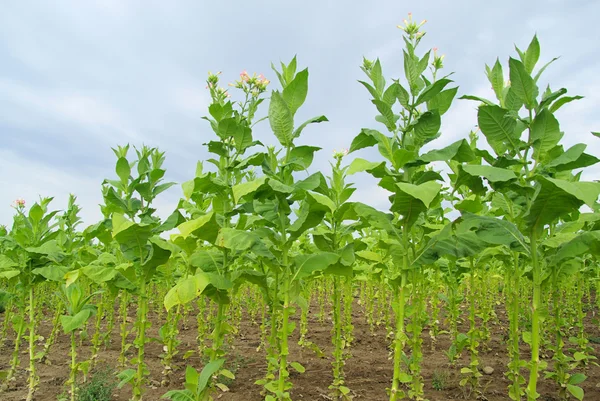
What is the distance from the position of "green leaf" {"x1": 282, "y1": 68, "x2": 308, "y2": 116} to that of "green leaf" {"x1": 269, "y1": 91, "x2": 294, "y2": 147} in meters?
0.09

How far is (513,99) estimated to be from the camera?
3.66m

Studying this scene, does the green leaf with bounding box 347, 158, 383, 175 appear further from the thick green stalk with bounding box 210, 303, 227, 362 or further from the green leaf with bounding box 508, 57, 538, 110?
the thick green stalk with bounding box 210, 303, 227, 362

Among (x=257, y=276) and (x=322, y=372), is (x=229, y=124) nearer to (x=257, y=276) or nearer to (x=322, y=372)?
(x=257, y=276)

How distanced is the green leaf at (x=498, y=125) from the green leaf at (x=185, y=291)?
2.65 m

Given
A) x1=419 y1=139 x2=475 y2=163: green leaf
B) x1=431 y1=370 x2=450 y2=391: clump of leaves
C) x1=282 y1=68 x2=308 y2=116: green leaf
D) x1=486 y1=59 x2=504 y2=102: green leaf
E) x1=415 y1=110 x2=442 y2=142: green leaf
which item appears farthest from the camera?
x1=431 y1=370 x2=450 y2=391: clump of leaves

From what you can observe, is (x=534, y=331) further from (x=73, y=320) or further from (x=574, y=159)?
(x=73, y=320)

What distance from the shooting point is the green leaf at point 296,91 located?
145 inches

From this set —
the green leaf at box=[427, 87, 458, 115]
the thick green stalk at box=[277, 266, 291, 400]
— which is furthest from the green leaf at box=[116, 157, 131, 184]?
the green leaf at box=[427, 87, 458, 115]

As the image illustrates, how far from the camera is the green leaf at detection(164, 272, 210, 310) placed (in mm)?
2990

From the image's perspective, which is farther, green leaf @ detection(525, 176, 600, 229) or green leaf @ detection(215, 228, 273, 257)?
green leaf @ detection(215, 228, 273, 257)

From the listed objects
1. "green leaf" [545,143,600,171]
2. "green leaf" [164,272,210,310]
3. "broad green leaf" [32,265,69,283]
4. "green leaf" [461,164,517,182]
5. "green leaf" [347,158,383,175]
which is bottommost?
"green leaf" [164,272,210,310]

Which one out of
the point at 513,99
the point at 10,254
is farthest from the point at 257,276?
the point at 10,254

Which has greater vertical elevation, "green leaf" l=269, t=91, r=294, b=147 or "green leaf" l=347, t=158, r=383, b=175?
"green leaf" l=269, t=91, r=294, b=147

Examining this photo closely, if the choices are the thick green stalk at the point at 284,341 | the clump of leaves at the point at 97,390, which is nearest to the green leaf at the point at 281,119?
the thick green stalk at the point at 284,341
